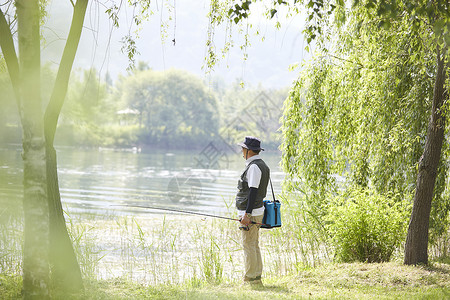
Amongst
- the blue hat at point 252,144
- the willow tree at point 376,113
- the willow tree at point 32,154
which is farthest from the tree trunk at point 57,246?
the willow tree at point 376,113

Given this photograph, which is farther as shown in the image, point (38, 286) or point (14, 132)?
point (14, 132)

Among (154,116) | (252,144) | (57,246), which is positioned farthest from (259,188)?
(154,116)

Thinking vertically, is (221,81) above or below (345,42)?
above

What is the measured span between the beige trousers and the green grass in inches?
7.2

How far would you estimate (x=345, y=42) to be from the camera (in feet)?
30.1

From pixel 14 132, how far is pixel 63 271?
3798 centimetres

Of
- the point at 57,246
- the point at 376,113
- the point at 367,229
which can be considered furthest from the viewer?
the point at 376,113

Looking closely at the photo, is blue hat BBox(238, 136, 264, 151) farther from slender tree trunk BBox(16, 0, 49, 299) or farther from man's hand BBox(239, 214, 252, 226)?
slender tree trunk BBox(16, 0, 49, 299)

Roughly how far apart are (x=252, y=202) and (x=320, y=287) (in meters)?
1.26

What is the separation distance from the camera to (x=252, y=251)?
575cm

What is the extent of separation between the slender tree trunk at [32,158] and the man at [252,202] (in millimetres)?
2264

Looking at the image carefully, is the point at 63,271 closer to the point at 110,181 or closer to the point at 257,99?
the point at 110,181

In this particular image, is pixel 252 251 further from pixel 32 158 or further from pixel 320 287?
pixel 32 158

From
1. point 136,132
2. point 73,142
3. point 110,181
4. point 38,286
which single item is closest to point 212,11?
point 38,286
